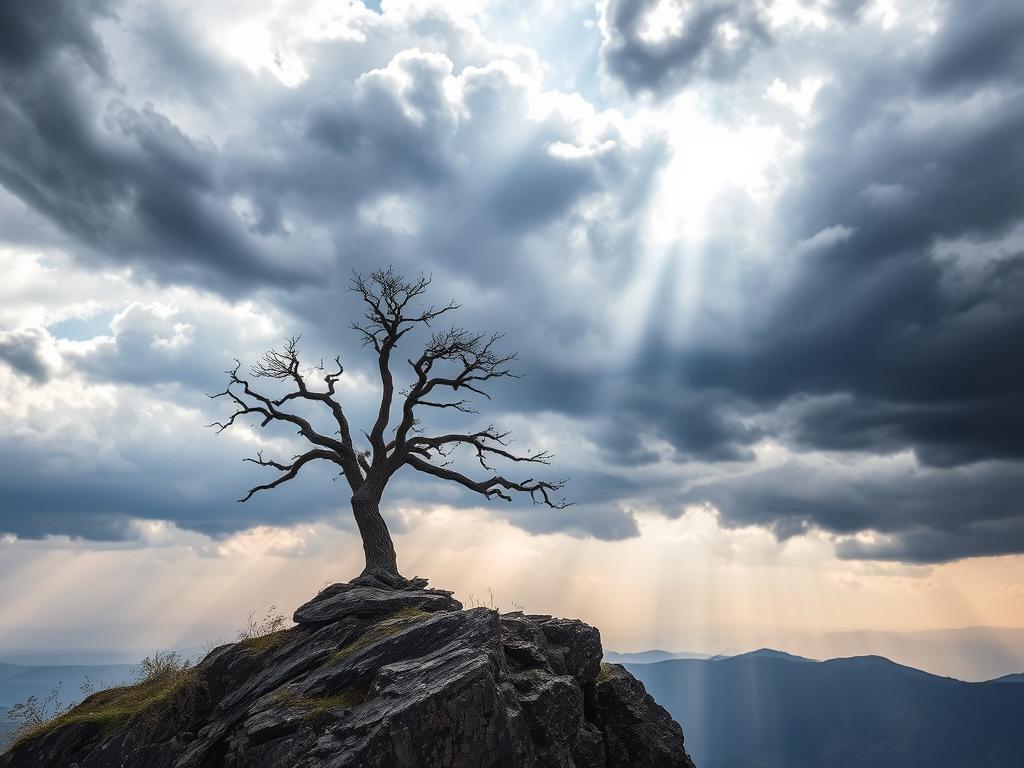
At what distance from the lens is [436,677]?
56.2 ft

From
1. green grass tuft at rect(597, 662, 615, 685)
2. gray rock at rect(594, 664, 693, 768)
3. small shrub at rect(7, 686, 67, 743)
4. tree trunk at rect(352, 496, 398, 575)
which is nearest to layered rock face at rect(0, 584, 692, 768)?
gray rock at rect(594, 664, 693, 768)

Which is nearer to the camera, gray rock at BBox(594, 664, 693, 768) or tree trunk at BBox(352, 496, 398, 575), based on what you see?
gray rock at BBox(594, 664, 693, 768)

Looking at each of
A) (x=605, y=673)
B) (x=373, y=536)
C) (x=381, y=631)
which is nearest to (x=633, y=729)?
(x=605, y=673)

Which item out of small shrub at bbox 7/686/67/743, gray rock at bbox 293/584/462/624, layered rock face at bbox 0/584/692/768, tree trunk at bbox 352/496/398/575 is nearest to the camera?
layered rock face at bbox 0/584/692/768

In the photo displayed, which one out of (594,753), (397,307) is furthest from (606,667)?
(397,307)

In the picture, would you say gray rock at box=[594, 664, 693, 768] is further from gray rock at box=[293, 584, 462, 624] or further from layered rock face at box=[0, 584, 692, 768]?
gray rock at box=[293, 584, 462, 624]

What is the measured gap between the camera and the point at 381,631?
870 inches

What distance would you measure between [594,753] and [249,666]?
1264 centimetres

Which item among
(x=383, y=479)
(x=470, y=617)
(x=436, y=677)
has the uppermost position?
(x=383, y=479)

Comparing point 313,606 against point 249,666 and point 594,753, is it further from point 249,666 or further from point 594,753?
point 594,753

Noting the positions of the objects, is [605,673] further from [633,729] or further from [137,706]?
[137,706]

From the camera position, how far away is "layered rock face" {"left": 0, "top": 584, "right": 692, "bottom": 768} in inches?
631

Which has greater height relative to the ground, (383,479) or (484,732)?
(383,479)

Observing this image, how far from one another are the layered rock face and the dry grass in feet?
0.23
